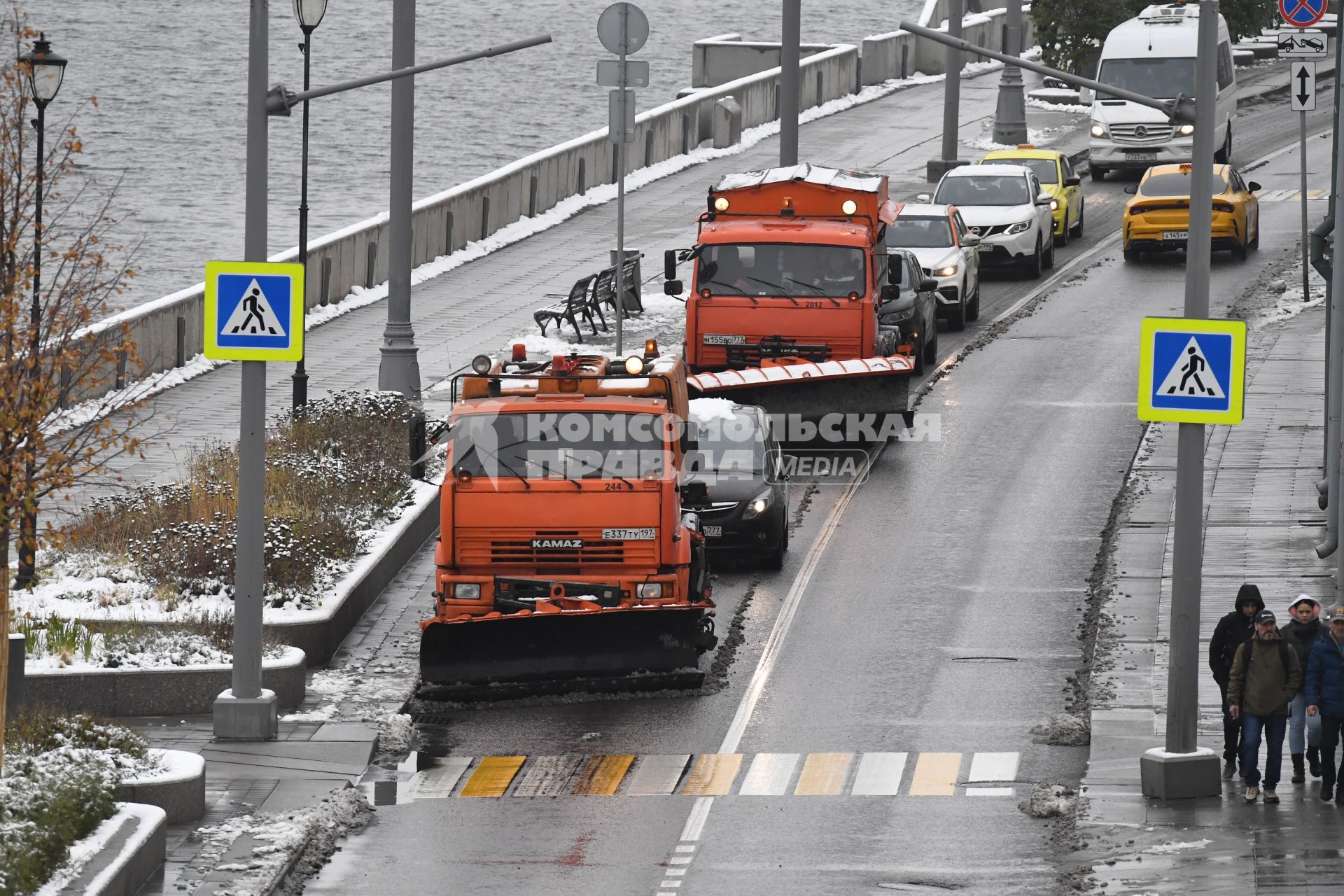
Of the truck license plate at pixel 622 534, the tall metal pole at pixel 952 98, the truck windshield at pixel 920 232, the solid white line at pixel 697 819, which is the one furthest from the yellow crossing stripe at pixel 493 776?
the tall metal pole at pixel 952 98

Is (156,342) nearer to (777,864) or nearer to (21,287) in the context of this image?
(21,287)

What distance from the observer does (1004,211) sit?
37531mm

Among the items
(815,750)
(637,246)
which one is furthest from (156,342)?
(815,750)

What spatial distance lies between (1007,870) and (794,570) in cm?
828

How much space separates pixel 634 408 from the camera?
61.9ft

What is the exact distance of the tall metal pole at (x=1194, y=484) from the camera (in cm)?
1559

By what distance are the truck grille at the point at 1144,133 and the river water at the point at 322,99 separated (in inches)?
1171

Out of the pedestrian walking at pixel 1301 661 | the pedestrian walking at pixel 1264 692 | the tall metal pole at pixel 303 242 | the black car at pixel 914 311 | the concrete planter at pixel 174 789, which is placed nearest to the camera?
the concrete planter at pixel 174 789

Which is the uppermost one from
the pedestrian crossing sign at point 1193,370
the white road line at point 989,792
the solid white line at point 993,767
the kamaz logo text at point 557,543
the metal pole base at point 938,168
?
the metal pole base at point 938,168

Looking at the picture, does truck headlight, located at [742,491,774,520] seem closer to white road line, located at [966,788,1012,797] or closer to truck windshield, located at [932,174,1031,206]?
white road line, located at [966,788,1012,797]

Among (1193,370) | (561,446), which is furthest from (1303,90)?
(1193,370)

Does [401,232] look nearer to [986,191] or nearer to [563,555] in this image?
[563,555]

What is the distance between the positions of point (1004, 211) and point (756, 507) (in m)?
17.0

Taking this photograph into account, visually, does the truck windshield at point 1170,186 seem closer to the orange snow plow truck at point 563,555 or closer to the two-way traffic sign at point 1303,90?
the two-way traffic sign at point 1303,90
